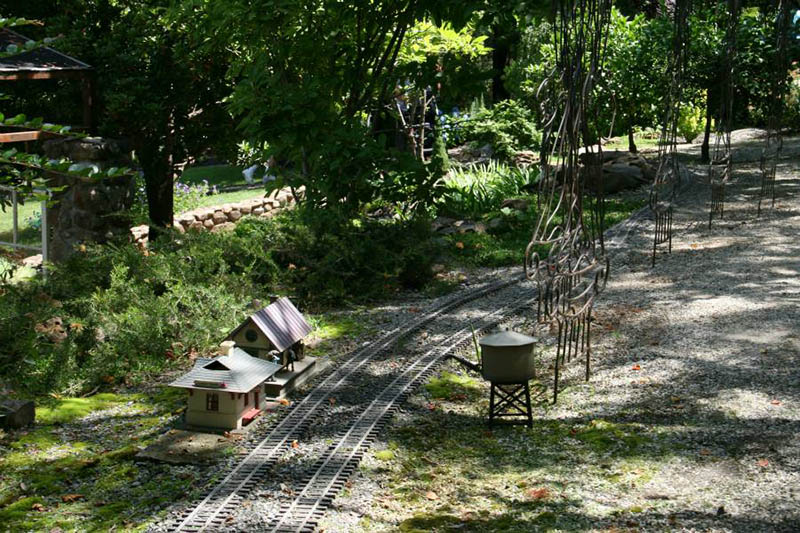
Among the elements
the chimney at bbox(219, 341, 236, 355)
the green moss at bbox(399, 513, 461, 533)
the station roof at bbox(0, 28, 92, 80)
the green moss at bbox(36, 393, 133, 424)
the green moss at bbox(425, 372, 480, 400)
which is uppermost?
the station roof at bbox(0, 28, 92, 80)

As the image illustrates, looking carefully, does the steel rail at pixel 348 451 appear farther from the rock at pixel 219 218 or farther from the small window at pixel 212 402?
the rock at pixel 219 218

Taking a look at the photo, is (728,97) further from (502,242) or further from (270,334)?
(270,334)

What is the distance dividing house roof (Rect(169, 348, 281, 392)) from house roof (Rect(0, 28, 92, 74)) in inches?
233

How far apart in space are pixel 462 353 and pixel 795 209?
8516 mm

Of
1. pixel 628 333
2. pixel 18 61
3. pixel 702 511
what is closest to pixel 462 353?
pixel 628 333

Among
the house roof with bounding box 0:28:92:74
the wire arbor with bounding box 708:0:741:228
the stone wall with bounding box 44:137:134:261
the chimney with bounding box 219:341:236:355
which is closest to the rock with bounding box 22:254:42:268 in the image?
the stone wall with bounding box 44:137:134:261

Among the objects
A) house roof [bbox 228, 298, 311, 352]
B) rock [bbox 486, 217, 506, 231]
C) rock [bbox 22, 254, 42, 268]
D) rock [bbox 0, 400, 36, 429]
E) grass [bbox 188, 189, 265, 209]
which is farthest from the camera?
grass [bbox 188, 189, 265, 209]

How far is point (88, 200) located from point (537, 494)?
321 inches

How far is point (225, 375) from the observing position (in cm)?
636

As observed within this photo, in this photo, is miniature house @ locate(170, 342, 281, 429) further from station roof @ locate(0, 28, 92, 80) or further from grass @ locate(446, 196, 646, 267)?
grass @ locate(446, 196, 646, 267)

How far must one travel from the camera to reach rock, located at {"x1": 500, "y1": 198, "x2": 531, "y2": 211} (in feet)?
50.0

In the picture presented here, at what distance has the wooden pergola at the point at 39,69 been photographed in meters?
10.6

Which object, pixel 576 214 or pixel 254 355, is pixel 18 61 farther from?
pixel 576 214

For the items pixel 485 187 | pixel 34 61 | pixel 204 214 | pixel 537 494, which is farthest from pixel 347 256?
pixel 485 187
